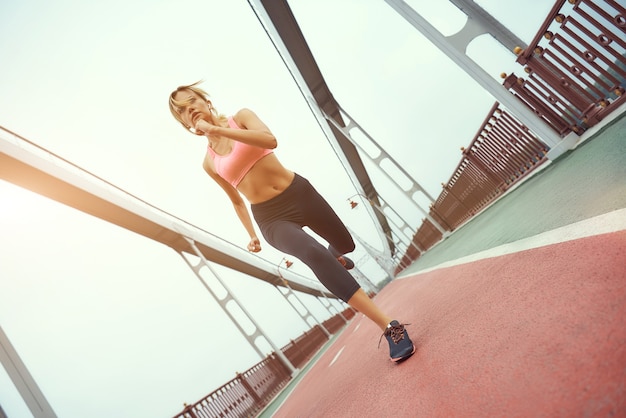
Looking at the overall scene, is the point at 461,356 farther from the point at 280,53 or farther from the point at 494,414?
the point at 280,53

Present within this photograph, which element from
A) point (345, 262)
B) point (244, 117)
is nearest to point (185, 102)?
point (244, 117)

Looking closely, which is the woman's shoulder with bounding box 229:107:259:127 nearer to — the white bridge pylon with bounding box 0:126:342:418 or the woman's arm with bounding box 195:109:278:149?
the woman's arm with bounding box 195:109:278:149

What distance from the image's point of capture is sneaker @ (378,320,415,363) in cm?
150

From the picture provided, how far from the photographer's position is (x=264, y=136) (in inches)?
79.4

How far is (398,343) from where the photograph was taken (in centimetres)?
158

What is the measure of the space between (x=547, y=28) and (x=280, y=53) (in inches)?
230

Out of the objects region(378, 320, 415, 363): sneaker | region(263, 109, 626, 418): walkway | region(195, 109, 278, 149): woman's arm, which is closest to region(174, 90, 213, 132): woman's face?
region(195, 109, 278, 149): woman's arm

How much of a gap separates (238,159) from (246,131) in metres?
0.31

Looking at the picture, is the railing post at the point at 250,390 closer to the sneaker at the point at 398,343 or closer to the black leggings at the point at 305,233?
the black leggings at the point at 305,233

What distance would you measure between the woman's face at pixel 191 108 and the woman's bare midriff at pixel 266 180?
1.55ft

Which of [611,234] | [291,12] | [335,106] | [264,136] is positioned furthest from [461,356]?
[335,106]

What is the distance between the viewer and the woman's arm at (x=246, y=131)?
1.90 metres

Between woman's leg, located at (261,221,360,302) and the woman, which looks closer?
woman's leg, located at (261,221,360,302)

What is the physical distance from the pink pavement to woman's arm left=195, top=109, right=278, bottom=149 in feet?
4.64
